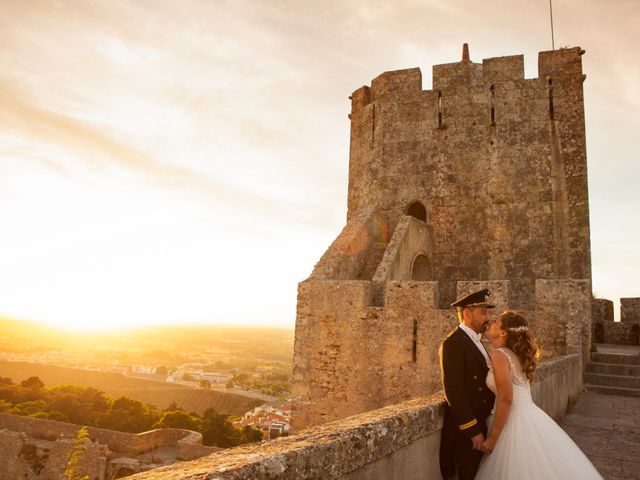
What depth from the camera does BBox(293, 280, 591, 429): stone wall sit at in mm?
9883

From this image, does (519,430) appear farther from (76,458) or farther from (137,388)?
(137,388)


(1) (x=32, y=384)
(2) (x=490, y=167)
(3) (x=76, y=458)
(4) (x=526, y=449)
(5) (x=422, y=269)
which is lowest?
(1) (x=32, y=384)

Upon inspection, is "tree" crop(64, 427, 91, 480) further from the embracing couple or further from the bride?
the bride

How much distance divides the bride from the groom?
77 millimetres

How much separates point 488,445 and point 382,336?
7.47 metres

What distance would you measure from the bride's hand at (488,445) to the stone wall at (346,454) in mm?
390

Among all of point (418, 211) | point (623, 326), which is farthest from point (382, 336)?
point (623, 326)

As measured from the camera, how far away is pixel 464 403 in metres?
3.47

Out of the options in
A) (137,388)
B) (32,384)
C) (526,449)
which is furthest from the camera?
(137,388)

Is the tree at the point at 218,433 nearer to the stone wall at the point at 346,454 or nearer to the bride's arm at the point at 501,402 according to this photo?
the stone wall at the point at 346,454

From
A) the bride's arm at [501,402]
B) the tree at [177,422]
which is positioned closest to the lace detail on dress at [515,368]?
the bride's arm at [501,402]

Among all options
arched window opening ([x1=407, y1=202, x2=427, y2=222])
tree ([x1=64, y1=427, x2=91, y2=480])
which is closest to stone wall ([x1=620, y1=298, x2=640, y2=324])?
arched window opening ([x1=407, y1=202, x2=427, y2=222])

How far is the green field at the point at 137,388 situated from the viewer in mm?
66931

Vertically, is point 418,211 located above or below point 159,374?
above
